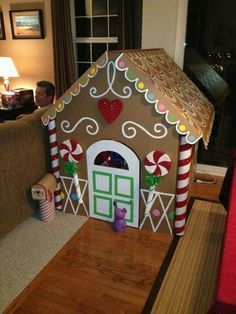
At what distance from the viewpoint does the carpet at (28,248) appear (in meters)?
1.87

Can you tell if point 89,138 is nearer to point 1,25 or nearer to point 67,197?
point 67,197

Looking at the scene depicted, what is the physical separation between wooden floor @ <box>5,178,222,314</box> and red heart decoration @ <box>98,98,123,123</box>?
92cm

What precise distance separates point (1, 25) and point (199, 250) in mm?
4163

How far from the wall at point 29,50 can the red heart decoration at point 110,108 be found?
95.2 inches

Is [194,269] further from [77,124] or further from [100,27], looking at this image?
[100,27]

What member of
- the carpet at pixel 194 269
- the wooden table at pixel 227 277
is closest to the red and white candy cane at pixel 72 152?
the carpet at pixel 194 269

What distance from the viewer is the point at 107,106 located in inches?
86.5

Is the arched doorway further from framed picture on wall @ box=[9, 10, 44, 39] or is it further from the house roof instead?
framed picture on wall @ box=[9, 10, 44, 39]

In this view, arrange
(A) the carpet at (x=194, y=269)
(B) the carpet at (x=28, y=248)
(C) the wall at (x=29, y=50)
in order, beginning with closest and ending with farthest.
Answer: (A) the carpet at (x=194, y=269)
(B) the carpet at (x=28, y=248)
(C) the wall at (x=29, y=50)

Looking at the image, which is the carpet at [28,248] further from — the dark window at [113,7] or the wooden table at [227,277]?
the dark window at [113,7]

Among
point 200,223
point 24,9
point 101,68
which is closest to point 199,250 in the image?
point 200,223

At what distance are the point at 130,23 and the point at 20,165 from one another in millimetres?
2179

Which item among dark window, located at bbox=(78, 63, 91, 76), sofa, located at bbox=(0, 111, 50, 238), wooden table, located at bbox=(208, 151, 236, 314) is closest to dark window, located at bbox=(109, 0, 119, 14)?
dark window, located at bbox=(78, 63, 91, 76)

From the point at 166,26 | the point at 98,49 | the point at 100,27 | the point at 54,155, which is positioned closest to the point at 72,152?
the point at 54,155
